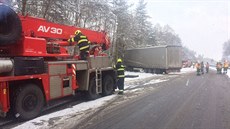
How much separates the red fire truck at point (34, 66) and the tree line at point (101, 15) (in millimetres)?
4332

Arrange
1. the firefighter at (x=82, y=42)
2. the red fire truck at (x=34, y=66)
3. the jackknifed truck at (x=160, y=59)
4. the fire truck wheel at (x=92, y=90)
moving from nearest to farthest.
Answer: the red fire truck at (x=34, y=66) < the firefighter at (x=82, y=42) < the fire truck wheel at (x=92, y=90) < the jackknifed truck at (x=160, y=59)

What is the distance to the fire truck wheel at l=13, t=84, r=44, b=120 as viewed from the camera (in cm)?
840

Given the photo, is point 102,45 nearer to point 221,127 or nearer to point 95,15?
point 221,127

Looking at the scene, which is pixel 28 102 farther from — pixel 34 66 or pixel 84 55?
pixel 84 55

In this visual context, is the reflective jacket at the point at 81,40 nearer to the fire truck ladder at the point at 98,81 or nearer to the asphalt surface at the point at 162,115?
the fire truck ladder at the point at 98,81

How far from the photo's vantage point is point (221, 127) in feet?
24.8

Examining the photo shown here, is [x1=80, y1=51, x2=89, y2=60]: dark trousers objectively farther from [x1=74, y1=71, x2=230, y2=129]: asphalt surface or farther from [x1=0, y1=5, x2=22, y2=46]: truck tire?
[x1=0, y1=5, x2=22, y2=46]: truck tire

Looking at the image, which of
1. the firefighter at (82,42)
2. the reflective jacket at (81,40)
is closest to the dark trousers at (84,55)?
the firefighter at (82,42)

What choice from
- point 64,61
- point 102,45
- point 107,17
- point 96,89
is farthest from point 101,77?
point 107,17

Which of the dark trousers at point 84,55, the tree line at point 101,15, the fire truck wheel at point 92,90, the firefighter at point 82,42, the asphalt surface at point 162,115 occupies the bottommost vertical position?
the asphalt surface at point 162,115

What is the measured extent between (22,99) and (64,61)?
2408 mm

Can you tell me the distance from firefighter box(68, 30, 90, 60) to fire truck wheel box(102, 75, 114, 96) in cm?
207

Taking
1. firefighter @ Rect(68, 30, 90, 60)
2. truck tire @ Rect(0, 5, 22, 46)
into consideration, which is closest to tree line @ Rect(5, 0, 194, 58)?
firefighter @ Rect(68, 30, 90, 60)

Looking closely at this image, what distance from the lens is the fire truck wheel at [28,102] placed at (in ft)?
27.6
